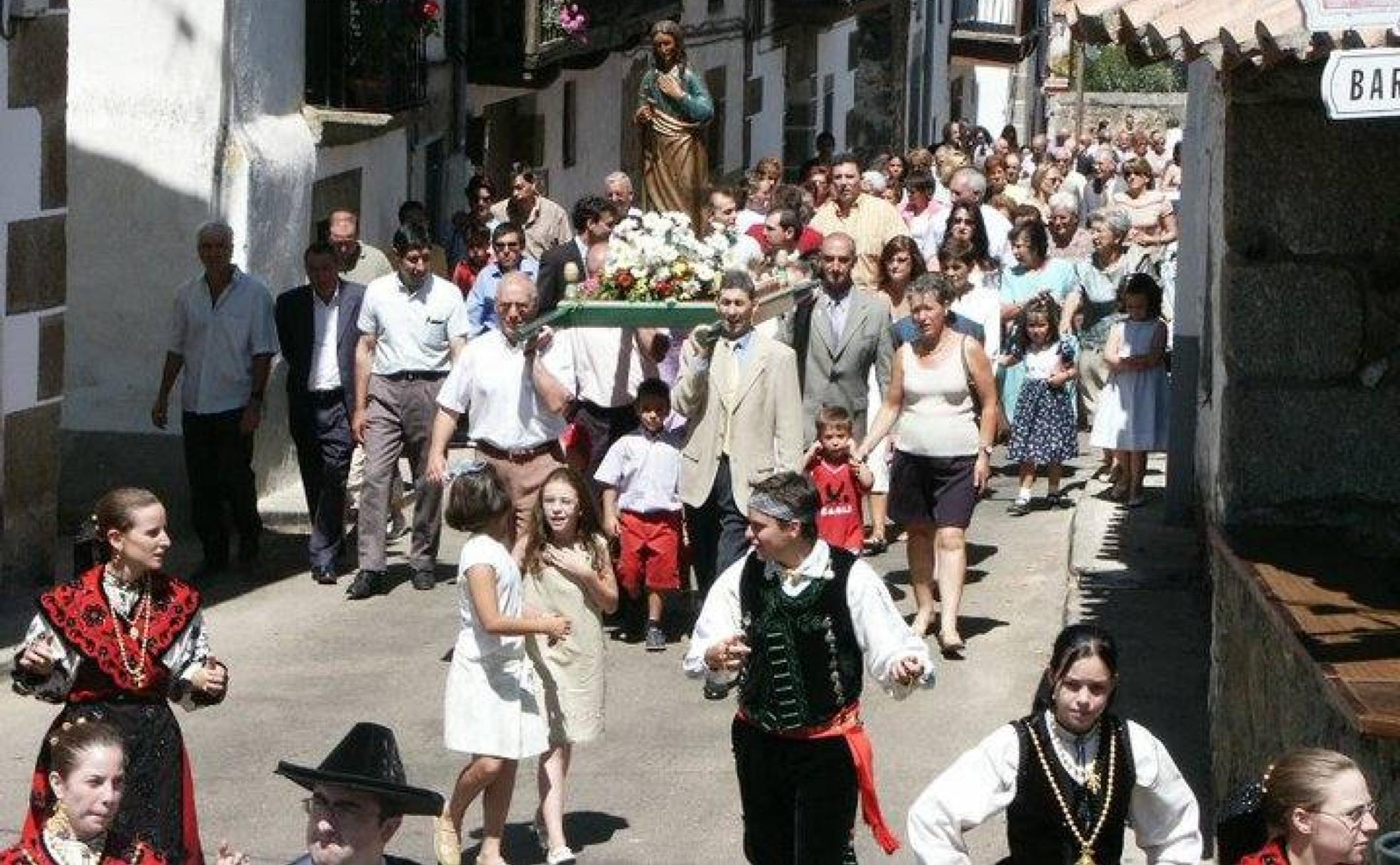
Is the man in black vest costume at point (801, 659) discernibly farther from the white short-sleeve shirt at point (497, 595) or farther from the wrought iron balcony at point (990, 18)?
the wrought iron balcony at point (990, 18)

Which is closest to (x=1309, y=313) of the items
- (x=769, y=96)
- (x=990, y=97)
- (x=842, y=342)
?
(x=842, y=342)

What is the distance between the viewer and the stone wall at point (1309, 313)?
9602 millimetres

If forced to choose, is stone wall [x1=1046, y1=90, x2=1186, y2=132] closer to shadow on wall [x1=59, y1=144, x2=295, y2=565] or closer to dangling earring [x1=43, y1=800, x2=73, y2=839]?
shadow on wall [x1=59, y1=144, x2=295, y2=565]

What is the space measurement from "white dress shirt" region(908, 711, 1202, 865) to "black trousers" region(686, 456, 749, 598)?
5.70m

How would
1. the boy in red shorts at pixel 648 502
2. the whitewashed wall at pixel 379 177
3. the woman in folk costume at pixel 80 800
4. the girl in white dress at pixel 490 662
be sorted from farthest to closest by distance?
1. the whitewashed wall at pixel 379 177
2. the boy in red shorts at pixel 648 502
3. the girl in white dress at pixel 490 662
4. the woman in folk costume at pixel 80 800

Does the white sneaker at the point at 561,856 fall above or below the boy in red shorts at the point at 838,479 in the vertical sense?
below

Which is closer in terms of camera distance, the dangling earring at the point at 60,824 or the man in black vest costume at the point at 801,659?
the dangling earring at the point at 60,824

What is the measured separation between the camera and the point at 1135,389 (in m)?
16.1

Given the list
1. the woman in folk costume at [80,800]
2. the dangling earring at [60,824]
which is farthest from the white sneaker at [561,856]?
the dangling earring at [60,824]

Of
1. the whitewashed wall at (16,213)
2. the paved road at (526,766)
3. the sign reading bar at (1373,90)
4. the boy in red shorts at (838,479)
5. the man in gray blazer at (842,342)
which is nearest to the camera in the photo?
the sign reading bar at (1373,90)

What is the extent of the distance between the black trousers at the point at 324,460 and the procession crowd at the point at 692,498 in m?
0.02

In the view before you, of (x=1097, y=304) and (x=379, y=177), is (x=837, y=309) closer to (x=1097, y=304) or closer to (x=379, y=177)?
(x=1097, y=304)

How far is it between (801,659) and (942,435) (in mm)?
4638

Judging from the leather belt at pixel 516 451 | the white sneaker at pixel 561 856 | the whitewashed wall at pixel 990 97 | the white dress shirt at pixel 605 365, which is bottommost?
the white sneaker at pixel 561 856
